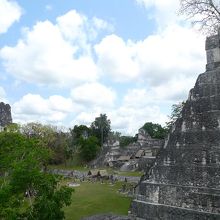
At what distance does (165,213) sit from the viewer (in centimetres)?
1111

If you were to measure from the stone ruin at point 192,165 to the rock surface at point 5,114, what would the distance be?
3606 centimetres

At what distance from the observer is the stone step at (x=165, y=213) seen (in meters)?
10.1

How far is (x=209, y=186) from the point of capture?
10219 mm

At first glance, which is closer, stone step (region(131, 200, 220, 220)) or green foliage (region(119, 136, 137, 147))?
stone step (region(131, 200, 220, 220))

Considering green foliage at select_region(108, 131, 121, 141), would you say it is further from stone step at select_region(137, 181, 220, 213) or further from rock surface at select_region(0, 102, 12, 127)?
stone step at select_region(137, 181, 220, 213)

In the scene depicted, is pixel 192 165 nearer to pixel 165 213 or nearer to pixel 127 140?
pixel 165 213

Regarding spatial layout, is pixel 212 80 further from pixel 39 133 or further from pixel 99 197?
pixel 39 133

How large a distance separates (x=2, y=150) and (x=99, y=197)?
452 inches

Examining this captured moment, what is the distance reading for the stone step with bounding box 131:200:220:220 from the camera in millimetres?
10060

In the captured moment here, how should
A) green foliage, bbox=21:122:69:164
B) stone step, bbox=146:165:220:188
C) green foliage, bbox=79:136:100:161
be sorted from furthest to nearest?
green foliage, bbox=79:136:100:161 → green foliage, bbox=21:122:69:164 → stone step, bbox=146:165:220:188

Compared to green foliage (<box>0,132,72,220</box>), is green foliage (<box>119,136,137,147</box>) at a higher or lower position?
higher

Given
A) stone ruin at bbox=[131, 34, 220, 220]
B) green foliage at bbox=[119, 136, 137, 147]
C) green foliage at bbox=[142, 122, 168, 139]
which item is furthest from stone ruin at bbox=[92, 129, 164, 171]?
stone ruin at bbox=[131, 34, 220, 220]

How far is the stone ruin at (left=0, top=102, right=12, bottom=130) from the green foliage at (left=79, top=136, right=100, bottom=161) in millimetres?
18307

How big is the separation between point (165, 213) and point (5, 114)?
38880 millimetres
